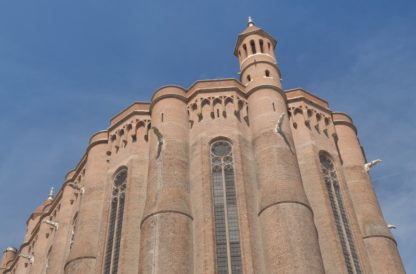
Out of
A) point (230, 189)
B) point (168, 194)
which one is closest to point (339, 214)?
point (230, 189)

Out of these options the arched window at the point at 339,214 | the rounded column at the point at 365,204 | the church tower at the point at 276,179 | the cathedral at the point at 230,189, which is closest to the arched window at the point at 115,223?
the cathedral at the point at 230,189

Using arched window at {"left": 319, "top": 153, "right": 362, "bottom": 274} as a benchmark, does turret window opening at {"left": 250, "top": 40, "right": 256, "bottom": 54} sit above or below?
above

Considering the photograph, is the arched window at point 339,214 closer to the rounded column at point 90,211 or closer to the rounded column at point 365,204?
the rounded column at point 365,204

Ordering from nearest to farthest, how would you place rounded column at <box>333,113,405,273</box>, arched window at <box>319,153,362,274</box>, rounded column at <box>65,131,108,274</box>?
arched window at <box>319,153,362,274</box>
rounded column at <box>333,113,405,273</box>
rounded column at <box>65,131,108,274</box>

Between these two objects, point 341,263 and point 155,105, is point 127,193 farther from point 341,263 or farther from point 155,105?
point 341,263

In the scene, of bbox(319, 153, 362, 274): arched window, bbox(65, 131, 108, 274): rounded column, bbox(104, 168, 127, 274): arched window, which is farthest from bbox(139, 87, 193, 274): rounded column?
bbox(319, 153, 362, 274): arched window

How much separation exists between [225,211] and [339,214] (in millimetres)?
5082

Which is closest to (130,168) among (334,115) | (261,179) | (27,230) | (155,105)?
(155,105)

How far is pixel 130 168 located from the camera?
73.8ft

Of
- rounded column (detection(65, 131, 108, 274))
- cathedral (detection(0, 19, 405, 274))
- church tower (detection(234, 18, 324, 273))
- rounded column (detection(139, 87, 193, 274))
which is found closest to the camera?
church tower (detection(234, 18, 324, 273))

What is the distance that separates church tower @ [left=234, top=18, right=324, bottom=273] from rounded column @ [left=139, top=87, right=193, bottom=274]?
293 cm

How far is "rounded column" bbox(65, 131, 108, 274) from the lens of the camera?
2119 cm

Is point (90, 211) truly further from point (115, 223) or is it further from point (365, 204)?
point (365, 204)

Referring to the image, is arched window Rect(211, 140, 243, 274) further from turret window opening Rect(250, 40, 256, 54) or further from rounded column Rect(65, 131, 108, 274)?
turret window opening Rect(250, 40, 256, 54)
